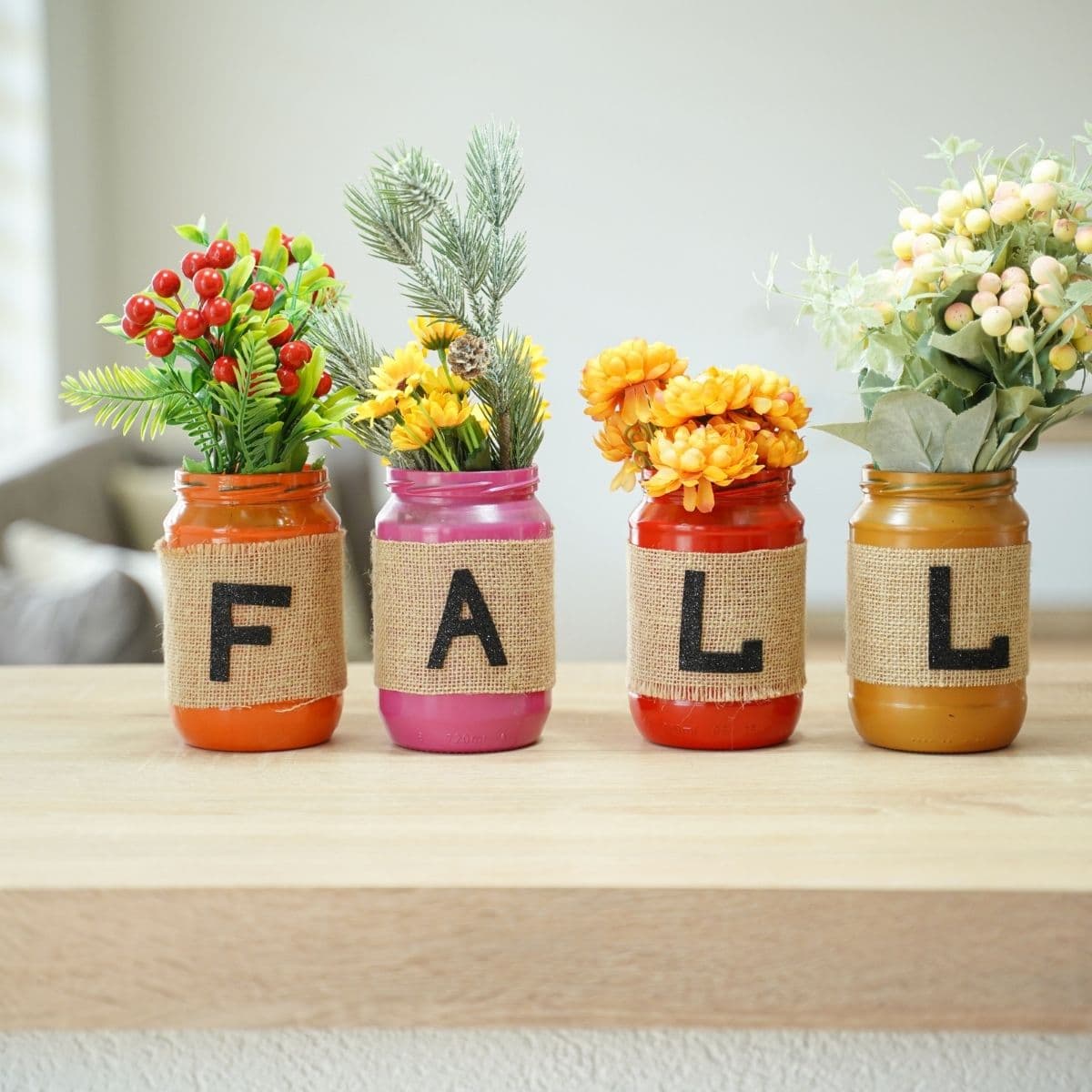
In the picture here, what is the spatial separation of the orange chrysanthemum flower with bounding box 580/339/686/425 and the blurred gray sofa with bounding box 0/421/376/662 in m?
0.46

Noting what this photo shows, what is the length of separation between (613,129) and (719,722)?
10.0 ft

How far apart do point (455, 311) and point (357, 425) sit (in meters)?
0.09

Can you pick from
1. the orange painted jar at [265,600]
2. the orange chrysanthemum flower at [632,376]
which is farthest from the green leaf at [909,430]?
the orange painted jar at [265,600]

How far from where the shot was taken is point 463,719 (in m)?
0.78

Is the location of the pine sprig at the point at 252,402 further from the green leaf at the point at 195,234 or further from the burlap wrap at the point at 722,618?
the burlap wrap at the point at 722,618

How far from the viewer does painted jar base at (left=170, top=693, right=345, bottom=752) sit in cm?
79

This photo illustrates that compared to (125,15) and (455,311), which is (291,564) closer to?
(455,311)

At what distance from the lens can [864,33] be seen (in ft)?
11.4

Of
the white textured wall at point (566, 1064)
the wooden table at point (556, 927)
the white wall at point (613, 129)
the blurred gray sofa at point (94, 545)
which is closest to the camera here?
the wooden table at point (556, 927)

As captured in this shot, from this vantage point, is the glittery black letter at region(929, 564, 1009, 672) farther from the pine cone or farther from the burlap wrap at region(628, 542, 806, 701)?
the pine cone

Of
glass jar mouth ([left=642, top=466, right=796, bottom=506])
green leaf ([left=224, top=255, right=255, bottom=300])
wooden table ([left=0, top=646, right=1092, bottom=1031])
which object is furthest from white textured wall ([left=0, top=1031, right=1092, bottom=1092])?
green leaf ([left=224, top=255, right=255, bottom=300])

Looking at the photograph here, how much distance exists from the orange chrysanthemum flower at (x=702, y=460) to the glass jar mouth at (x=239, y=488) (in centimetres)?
21

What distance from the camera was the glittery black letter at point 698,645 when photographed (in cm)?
76

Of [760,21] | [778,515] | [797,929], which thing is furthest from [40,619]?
[760,21]
